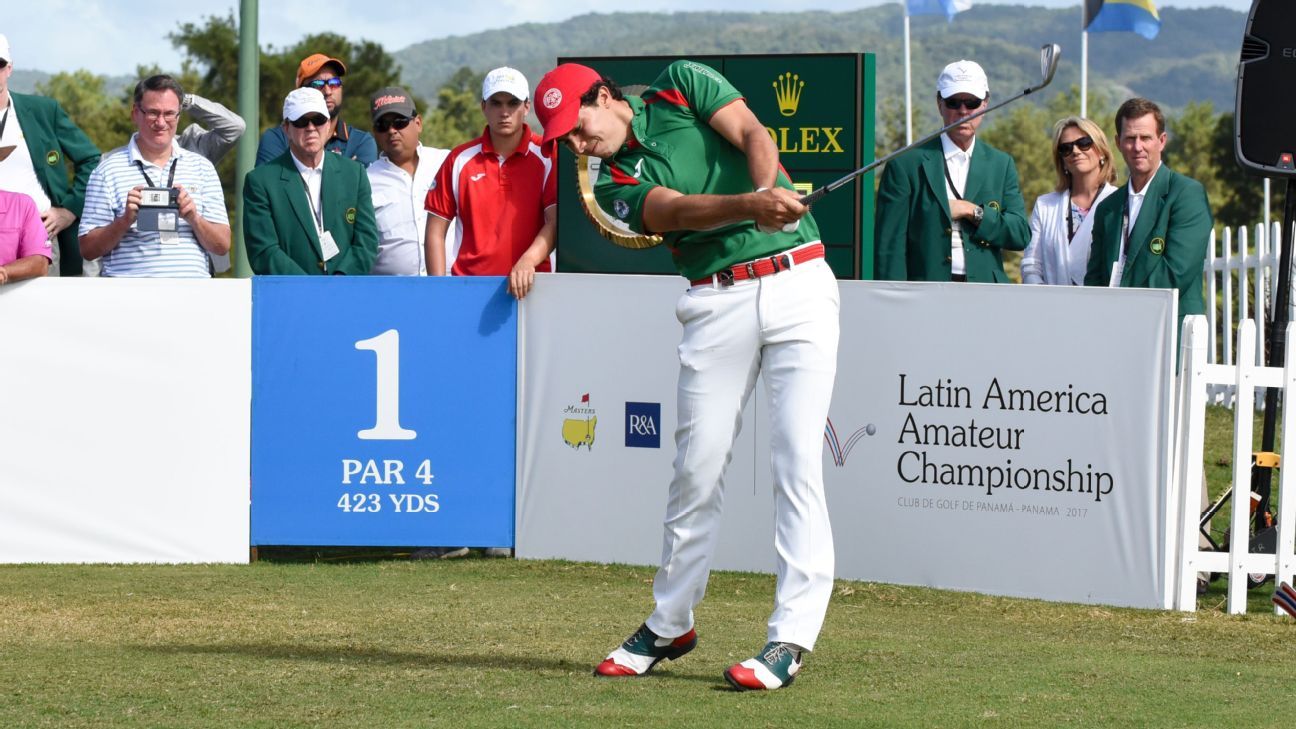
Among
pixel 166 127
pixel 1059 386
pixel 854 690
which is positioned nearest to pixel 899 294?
pixel 1059 386

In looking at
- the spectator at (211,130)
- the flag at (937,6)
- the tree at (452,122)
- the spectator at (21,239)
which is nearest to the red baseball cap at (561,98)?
the spectator at (21,239)

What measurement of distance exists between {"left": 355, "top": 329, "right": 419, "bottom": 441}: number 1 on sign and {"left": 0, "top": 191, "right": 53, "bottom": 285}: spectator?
5.55 feet

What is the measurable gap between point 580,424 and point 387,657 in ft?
9.80

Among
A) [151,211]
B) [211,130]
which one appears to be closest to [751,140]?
[151,211]

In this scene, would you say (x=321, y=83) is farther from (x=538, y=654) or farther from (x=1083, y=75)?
(x=1083, y=75)

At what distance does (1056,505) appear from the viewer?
8.16 metres

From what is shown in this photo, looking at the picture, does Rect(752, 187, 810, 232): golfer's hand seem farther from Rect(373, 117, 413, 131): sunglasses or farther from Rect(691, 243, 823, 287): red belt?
Rect(373, 117, 413, 131): sunglasses

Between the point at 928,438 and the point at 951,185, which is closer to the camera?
the point at 928,438

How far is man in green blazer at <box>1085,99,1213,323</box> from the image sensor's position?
8.60 meters

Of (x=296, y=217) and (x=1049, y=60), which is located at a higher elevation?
(x=1049, y=60)

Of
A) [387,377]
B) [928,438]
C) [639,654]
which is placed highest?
[387,377]

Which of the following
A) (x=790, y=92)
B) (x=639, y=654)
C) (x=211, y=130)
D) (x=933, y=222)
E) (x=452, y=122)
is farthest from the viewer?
(x=452, y=122)

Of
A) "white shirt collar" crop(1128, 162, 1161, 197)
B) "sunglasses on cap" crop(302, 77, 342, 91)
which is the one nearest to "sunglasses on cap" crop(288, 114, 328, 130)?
"sunglasses on cap" crop(302, 77, 342, 91)

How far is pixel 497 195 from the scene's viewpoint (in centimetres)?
977
